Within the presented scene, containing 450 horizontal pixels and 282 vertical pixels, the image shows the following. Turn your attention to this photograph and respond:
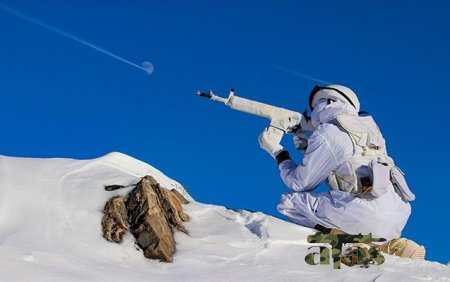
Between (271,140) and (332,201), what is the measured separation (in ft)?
5.92

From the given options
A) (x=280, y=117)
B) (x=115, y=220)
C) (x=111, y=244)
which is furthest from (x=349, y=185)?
(x=111, y=244)

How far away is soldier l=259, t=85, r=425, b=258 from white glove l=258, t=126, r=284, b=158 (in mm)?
498

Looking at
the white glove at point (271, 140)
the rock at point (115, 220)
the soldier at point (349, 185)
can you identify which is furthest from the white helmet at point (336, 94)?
the rock at point (115, 220)

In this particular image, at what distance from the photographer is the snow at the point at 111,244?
6.53m

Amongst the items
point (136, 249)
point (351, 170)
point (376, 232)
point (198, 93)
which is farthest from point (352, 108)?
point (136, 249)

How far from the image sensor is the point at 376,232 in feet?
30.2

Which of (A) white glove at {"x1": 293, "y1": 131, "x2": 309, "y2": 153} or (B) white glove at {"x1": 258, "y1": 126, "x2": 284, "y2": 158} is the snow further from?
(A) white glove at {"x1": 293, "y1": 131, "x2": 309, "y2": 153}

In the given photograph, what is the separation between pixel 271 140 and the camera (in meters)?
10.6

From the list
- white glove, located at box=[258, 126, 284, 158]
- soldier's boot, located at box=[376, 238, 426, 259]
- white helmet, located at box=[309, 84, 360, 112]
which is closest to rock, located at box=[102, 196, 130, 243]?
white glove, located at box=[258, 126, 284, 158]

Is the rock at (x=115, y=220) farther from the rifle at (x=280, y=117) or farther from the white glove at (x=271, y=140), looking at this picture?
the rifle at (x=280, y=117)

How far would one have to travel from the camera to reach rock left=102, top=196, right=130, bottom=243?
7488mm

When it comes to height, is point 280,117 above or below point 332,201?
above

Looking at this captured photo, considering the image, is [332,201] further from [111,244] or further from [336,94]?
[111,244]

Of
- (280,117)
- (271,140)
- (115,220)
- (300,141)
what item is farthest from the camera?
(280,117)
